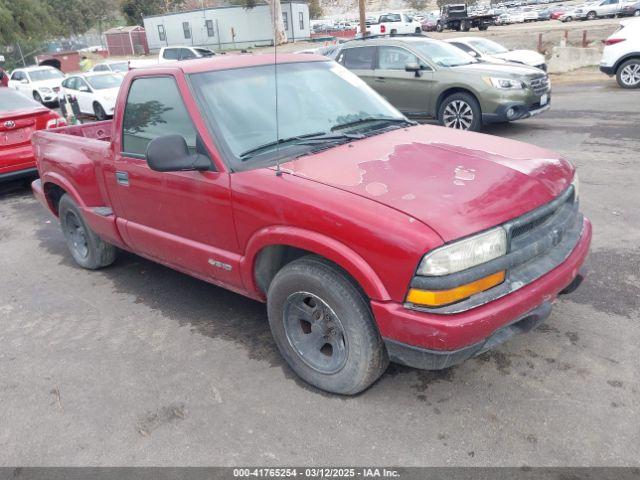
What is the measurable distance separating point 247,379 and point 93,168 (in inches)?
91.1

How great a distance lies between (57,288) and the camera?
4.84 meters

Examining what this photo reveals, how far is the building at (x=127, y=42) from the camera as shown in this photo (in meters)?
46.8

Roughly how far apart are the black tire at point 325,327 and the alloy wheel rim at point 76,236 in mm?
2834

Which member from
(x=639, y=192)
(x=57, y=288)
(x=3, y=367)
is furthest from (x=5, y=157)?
(x=639, y=192)

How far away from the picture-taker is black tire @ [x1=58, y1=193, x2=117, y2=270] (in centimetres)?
497

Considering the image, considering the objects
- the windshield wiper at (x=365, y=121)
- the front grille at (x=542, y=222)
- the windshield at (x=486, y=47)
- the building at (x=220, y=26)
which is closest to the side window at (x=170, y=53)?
the windshield at (x=486, y=47)


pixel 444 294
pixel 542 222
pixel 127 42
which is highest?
pixel 542 222

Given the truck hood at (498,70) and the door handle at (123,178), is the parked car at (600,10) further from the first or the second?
the door handle at (123,178)

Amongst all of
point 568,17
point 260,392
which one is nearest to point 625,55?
point 260,392

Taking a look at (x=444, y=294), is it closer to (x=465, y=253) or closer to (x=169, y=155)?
(x=465, y=253)

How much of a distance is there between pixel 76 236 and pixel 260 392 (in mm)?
3090

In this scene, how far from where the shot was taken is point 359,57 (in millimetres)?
10836

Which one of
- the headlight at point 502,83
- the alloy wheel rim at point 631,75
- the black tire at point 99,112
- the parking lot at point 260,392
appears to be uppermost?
the headlight at point 502,83

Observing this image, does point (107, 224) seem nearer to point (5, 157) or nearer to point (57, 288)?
point (57, 288)
